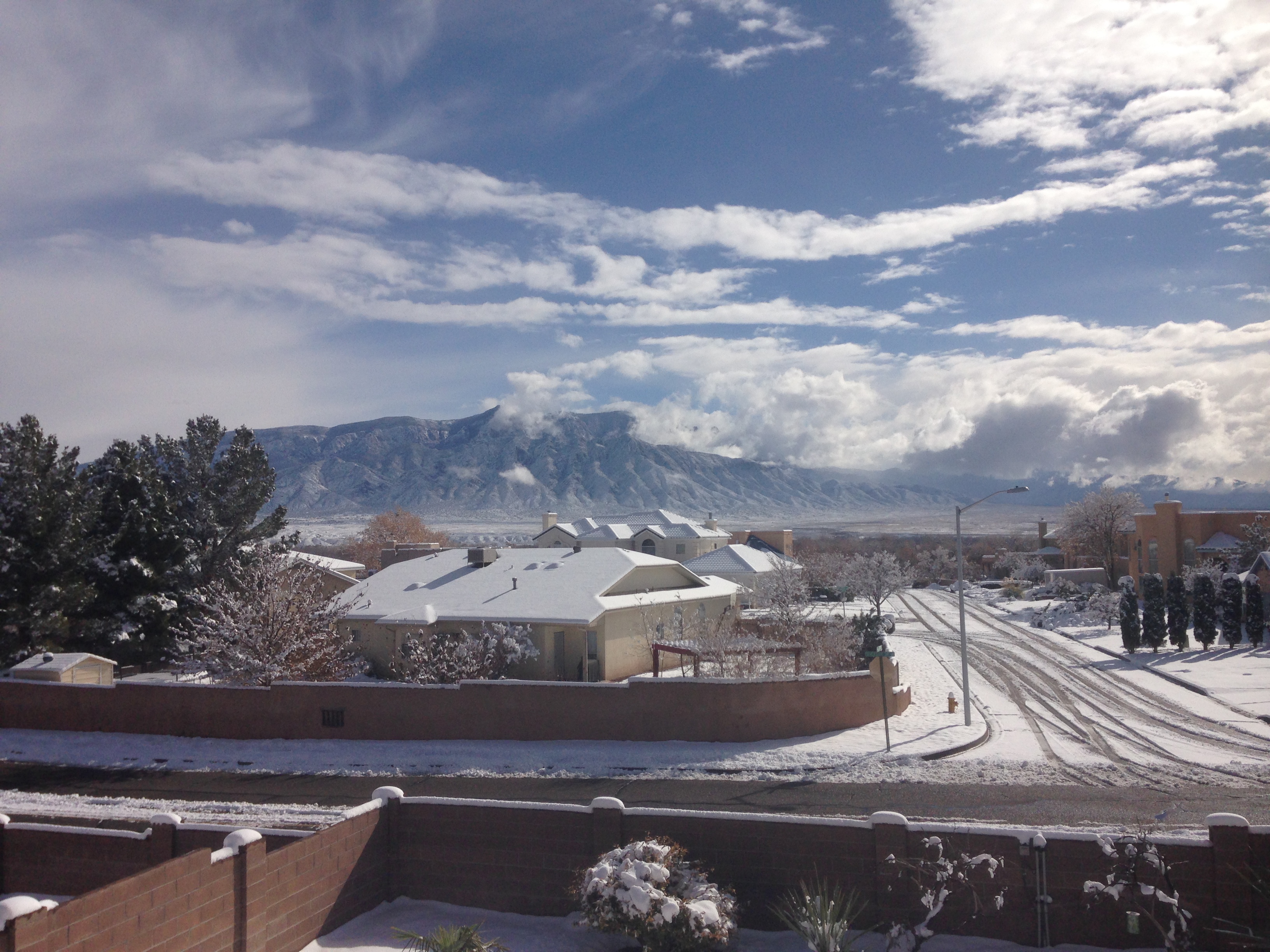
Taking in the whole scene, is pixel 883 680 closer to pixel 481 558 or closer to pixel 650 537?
pixel 481 558

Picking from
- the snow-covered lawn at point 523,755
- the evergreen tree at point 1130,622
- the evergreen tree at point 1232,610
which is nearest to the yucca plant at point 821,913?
the snow-covered lawn at point 523,755

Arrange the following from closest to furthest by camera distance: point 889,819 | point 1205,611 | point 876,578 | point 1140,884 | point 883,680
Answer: point 1140,884, point 889,819, point 883,680, point 1205,611, point 876,578

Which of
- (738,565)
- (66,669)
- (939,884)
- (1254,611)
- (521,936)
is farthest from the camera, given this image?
(738,565)

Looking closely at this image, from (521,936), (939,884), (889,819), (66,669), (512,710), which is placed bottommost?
(521,936)

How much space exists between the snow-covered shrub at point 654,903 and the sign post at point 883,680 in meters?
11.5

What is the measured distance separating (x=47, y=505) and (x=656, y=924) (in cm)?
2835

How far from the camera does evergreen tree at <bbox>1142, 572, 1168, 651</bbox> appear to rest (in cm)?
3884

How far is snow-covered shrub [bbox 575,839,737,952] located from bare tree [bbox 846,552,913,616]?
Answer: 4342cm

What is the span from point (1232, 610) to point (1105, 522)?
1394 inches

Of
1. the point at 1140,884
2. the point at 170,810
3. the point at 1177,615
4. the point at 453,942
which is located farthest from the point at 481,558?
the point at 1177,615

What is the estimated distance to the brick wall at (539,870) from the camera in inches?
343

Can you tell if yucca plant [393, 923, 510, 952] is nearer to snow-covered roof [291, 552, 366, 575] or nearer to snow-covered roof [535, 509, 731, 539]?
snow-covered roof [291, 552, 366, 575]

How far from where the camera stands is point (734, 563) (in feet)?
198

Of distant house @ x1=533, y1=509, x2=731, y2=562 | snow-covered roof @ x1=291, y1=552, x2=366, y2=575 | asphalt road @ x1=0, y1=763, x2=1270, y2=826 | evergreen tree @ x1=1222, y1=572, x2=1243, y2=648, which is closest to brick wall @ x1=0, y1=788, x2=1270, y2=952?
asphalt road @ x1=0, y1=763, x2=1270, y2=826
